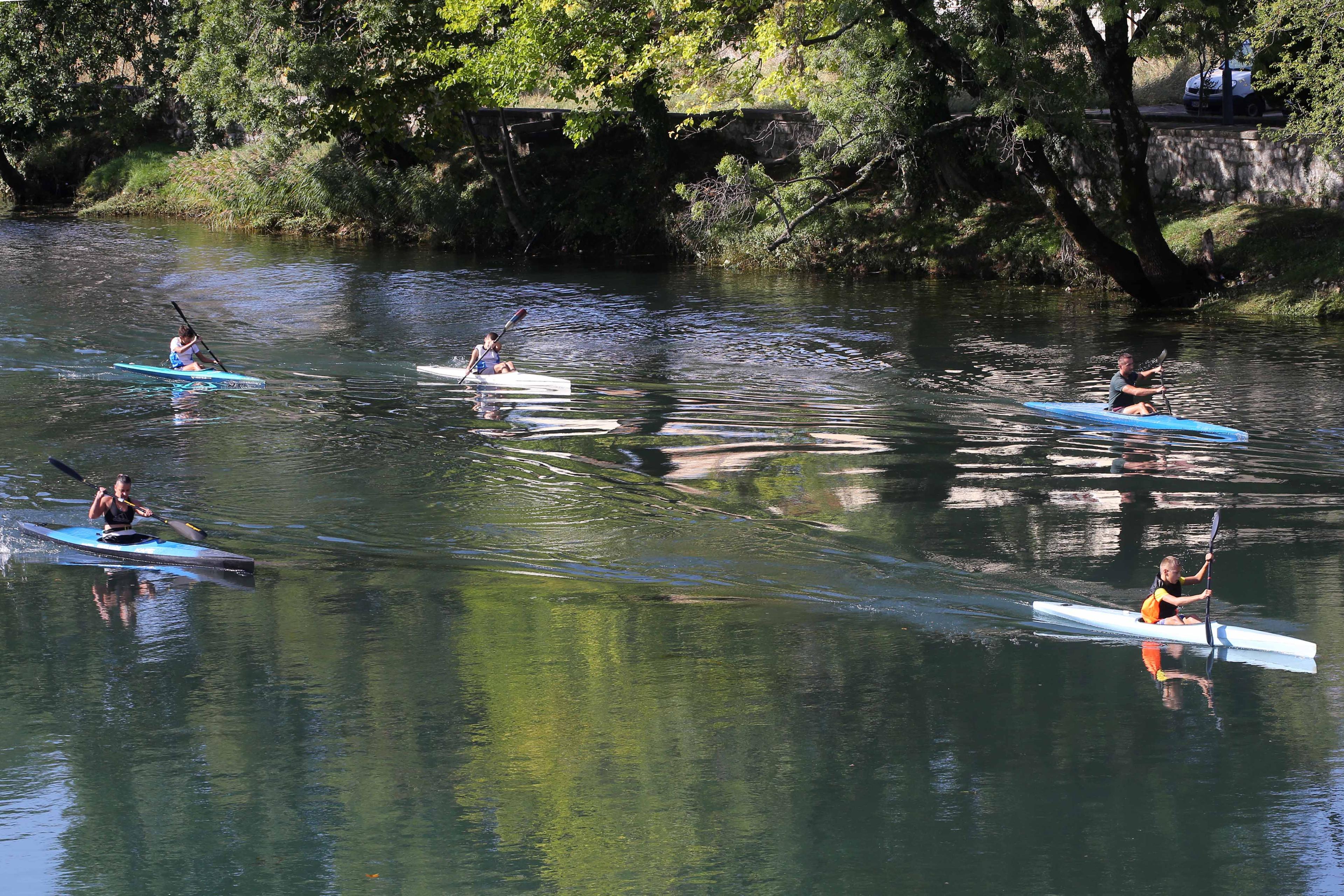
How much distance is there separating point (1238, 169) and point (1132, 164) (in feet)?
14.0

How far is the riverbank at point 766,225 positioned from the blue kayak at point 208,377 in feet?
42.8

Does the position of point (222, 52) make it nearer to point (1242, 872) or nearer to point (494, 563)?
point (494, 563)

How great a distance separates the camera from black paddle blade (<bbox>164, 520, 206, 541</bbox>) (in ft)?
50.3

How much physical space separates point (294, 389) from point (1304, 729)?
16.8 meters

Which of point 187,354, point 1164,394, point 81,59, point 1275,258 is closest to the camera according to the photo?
point 1164,394

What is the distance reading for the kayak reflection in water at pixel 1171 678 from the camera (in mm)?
12297

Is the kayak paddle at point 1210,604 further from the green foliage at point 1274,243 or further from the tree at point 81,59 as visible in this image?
the tree at point 81,59

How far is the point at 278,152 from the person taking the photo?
4297cm

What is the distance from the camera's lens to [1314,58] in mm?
25219

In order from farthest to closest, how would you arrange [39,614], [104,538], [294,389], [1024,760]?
[294,389] < [104,538] < [39,614] < [1024,760]

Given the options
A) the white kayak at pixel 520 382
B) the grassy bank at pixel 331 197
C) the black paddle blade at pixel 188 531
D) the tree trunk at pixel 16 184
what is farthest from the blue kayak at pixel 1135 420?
the tree trunk at pixel 16 184

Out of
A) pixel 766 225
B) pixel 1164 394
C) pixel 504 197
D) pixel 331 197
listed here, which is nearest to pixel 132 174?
pixel 331 197


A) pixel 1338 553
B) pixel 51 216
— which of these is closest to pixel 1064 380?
pixel 1338 553

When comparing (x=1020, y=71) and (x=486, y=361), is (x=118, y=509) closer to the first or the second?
(x=486, y=361)
